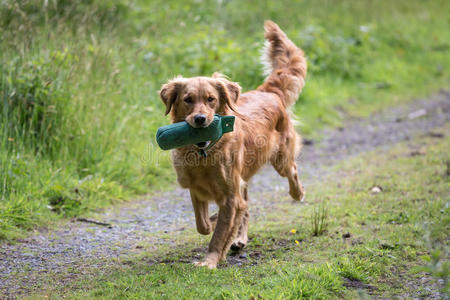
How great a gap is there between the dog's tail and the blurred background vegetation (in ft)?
5.39

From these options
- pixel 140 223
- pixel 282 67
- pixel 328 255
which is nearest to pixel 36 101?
pixel 140 223

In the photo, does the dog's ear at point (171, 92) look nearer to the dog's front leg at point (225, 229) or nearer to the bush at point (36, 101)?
the dog's front leg at point (225, 229)

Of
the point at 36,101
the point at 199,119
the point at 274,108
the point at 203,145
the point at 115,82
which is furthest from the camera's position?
the point at 115,82

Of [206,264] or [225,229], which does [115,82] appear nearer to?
[225,229]

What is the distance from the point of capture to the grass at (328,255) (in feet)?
10.1

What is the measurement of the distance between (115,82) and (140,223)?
2088 mm

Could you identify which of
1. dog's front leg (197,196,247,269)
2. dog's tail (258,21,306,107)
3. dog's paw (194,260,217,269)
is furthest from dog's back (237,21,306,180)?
dog's paw (194,260,217,269)

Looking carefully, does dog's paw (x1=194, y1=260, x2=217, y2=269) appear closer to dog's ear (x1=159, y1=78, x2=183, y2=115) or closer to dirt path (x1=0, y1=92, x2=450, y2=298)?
dirt path (x1=0, y1=92, x2=450, y2=298)

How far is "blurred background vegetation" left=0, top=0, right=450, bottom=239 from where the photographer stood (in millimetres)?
4996

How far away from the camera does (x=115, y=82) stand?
6141mm

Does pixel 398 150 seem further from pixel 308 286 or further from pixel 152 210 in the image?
pixel 308 286

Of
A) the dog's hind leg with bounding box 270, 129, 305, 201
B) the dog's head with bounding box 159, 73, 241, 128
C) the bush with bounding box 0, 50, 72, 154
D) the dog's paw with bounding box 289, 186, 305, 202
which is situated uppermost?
the dog's head with bounding box 159, 73, 241, 128

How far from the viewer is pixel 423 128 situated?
770cm

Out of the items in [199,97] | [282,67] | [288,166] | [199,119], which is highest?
[282,67]
